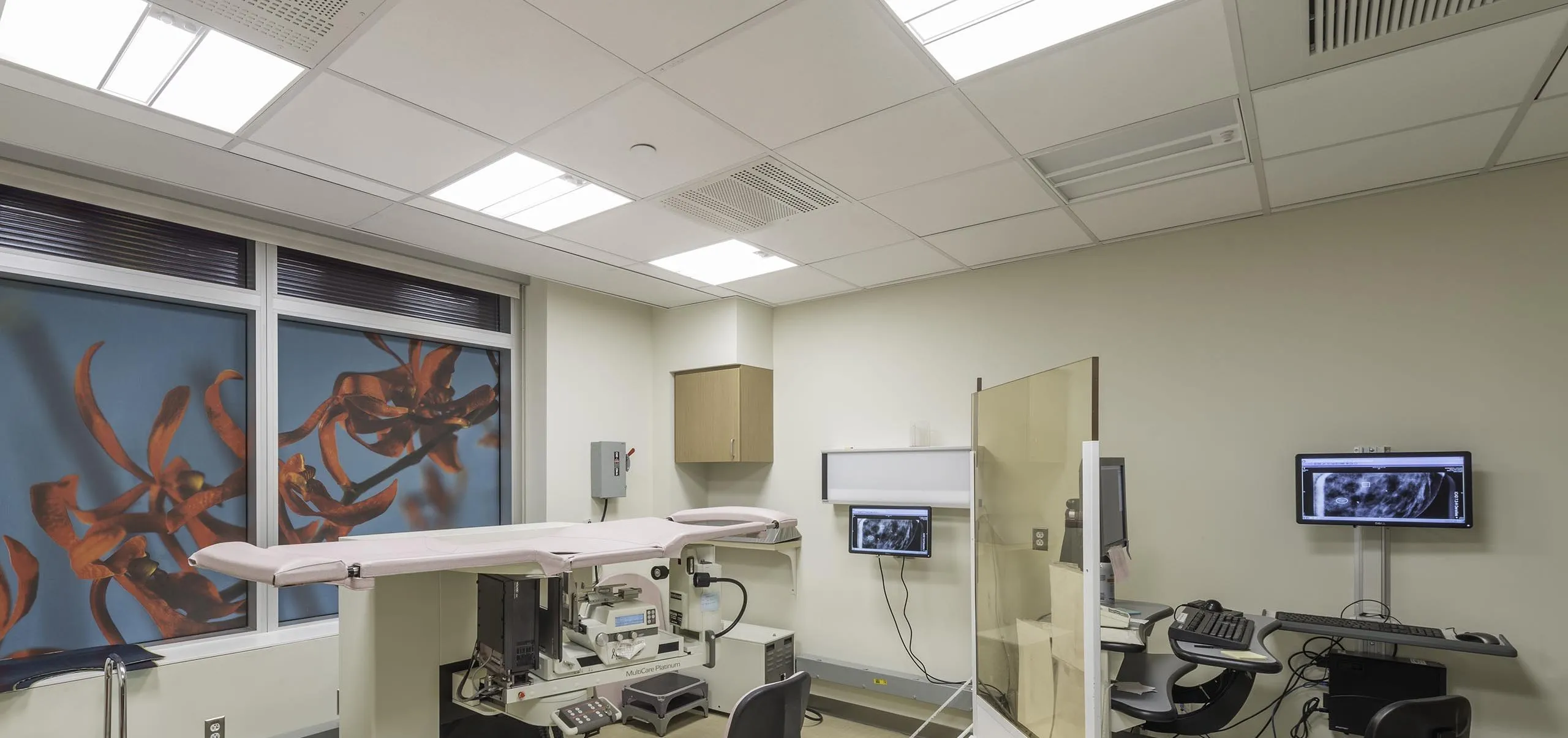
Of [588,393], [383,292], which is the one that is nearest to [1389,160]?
[588,393]

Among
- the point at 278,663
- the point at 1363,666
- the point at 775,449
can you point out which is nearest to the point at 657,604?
the point at 278,663

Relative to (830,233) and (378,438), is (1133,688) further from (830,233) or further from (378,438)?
(378,438)

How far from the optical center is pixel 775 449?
204 inches

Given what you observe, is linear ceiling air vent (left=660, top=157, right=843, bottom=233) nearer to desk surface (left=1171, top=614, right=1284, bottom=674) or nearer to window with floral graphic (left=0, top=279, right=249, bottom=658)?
desk surface (left=1171, top=614, right=1284, bottom=674)

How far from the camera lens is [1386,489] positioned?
2.96m

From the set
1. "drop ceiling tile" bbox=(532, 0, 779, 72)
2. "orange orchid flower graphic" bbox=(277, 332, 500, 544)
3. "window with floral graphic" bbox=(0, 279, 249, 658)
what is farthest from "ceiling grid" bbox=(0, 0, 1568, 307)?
"orange orchid flower graphic" bbox=(277, 332, 500, 544)

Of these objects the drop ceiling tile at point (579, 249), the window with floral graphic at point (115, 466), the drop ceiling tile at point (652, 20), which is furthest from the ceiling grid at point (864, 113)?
the window with floral graphic at point (115, 466)

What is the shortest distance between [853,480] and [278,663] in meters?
3.12

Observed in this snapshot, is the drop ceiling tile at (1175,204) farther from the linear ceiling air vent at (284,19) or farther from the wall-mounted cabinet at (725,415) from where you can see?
the linear ceiling air vent at (284,19)

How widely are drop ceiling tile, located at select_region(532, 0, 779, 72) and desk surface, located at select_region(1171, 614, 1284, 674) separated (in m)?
2.52

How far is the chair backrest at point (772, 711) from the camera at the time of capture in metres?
2.29

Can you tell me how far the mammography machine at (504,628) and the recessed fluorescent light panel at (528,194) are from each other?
143cm

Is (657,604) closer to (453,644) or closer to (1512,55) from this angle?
(453,644)

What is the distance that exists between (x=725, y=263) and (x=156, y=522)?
Answer: 9.72 ft
